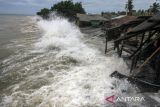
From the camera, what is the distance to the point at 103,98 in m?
8.64

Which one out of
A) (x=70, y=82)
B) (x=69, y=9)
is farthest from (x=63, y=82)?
(x=69, y=9)

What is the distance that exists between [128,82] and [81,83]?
2.32m

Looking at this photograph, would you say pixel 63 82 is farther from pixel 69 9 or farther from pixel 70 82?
pixel 69 9

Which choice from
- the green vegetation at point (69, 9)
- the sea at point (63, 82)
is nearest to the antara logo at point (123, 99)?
the sea at point (63, 82)

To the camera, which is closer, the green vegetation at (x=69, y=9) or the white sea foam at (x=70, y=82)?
the white sea foam at (x=70, y=82)

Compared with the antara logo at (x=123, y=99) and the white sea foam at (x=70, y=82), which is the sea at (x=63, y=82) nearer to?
the white sea foam at (x=70, y=82)

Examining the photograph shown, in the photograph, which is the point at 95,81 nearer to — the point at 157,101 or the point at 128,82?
the point at 128,82

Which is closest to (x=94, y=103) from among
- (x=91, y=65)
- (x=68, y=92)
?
(x=68, y=92)

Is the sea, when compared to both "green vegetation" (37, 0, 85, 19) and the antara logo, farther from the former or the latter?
"green vegetation" (37, 0, 85, 19)

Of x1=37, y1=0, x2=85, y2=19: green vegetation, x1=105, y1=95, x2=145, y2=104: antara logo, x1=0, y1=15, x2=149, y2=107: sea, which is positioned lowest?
x1=0, y1=15, x2=149, y2=107: sea

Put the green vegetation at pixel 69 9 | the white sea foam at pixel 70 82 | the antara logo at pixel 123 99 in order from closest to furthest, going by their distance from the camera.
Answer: the antara logo at pixel 123 99 < the white sea foam at pixel 70 82 < the green vegetation at pixel 69 9

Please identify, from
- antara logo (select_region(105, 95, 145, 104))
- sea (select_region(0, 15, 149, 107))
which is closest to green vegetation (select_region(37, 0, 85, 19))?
sea (select_region(0, 15, 149, 107))

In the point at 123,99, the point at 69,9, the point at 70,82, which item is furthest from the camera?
the point at 69,9

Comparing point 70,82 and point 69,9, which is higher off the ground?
point 69,9
